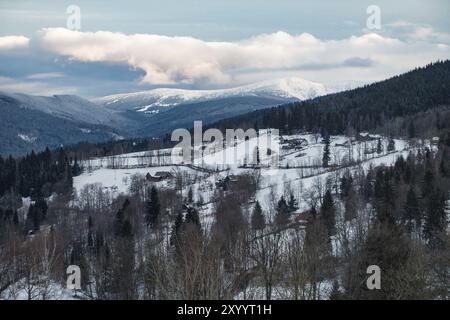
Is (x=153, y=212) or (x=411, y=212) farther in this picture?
(x=153, y=212)

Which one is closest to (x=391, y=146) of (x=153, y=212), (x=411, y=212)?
(x=411, y=212)

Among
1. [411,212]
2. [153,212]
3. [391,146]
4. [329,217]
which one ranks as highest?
[391,146]

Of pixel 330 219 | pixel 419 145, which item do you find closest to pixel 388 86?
pixel 419 145

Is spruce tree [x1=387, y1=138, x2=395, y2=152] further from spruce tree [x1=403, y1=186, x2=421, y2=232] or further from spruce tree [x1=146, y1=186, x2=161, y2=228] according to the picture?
spruce tree [x1=146, y1=186, x2=161, y2=228]

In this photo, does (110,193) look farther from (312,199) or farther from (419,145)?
(419,145)

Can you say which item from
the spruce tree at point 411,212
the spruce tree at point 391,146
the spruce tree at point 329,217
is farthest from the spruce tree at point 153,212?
the spruce tree at point 391,146

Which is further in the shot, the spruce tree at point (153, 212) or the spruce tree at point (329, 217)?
the spruce tree at point (153, 212)

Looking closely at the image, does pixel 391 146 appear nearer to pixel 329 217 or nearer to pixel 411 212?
pixel 411 212

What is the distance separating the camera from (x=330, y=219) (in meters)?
57.0

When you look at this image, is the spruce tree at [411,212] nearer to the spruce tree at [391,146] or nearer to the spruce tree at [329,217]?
the spruce tree at [329,217]

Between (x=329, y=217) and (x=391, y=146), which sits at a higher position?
(x=391, y=146)

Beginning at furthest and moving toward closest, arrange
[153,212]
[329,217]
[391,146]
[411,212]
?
[391,146]
[153,212]
[411,212]
[329,217]


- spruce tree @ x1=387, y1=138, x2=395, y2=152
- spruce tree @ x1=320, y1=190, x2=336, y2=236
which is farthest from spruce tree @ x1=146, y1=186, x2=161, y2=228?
spruce tree @ x1=387, y1=138, x2=395, y2=152
